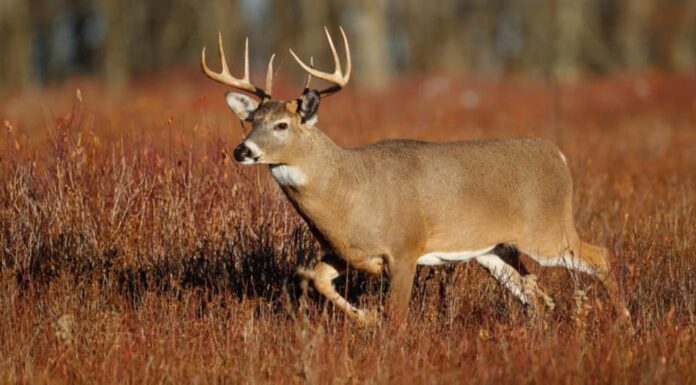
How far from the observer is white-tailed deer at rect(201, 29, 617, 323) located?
6.15 meters

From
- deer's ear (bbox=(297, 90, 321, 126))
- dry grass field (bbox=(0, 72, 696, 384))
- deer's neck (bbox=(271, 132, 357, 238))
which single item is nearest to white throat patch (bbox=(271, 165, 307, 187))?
deer's neck (bbox=(271, 132, 357, 238))

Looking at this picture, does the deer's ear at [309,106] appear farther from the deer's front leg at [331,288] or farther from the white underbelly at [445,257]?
the white underbelly at [445,257]

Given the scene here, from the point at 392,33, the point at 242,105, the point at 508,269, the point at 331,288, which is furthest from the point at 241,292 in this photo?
the point at 392,33

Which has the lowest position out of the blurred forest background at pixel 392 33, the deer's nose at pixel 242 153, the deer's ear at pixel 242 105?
the blurred forest background at pixel 392 33

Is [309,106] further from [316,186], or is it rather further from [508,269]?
[508,269]

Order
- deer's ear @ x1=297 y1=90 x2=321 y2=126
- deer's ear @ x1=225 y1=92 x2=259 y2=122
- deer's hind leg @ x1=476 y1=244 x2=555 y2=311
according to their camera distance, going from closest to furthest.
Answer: deer's ear @ x1=297 y1=90 x2=321 y2=126 → deer's ear @ x1=225 y1=92 x2=259 y2=122 → deer's hind leg @ x1=476 y1=244 x2=555 y2=311

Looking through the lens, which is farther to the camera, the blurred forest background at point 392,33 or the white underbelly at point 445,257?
the blurred forest background at point 392,33

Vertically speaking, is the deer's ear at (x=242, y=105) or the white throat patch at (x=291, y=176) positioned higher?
the deer's ear at (x=242, y=105)

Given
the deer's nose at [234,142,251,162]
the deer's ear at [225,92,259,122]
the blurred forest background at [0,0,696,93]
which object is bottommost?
the blurred forest background at [0,0,696,93]

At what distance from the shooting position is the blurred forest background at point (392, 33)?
130ft

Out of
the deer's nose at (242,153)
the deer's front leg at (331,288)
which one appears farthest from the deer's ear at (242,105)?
the deer's front leg at (331,288)

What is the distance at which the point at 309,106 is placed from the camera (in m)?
6.18

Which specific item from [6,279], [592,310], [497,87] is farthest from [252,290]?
[497,87]

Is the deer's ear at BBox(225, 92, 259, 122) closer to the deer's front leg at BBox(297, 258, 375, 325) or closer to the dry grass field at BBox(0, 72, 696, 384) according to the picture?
the dry grass field at BBox(0, 72, 696, 384)
